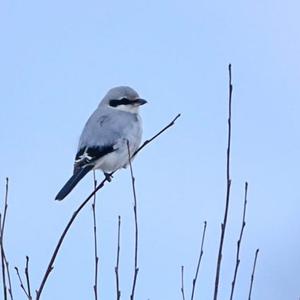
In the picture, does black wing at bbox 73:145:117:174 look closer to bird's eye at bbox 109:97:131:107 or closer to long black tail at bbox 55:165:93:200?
long black tail at bbox 55:165:93:200

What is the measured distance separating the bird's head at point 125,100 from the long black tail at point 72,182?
64 cm

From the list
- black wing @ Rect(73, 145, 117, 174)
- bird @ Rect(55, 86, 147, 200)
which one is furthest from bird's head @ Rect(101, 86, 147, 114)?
black wing @ Rect(73, 145, 117, 174)

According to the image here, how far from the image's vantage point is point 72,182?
4.46m

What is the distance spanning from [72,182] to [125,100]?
942 millimetres

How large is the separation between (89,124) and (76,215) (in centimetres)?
273

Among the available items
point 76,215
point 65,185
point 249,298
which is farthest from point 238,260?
point 65,185

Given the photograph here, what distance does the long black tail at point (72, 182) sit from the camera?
4.23m

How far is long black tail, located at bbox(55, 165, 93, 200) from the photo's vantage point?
167 inches

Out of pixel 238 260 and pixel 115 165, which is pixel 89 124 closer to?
pixel 115 165

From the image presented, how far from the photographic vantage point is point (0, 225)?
2.31 metres

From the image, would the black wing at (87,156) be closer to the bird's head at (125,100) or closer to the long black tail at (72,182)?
the long black tail at (72,182)

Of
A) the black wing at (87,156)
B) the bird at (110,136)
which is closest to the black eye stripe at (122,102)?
the bird at (110,136)

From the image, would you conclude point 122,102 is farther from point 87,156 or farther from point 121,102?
point 87,156

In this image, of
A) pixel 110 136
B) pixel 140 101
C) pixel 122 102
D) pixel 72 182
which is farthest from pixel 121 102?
pixel 72 182
